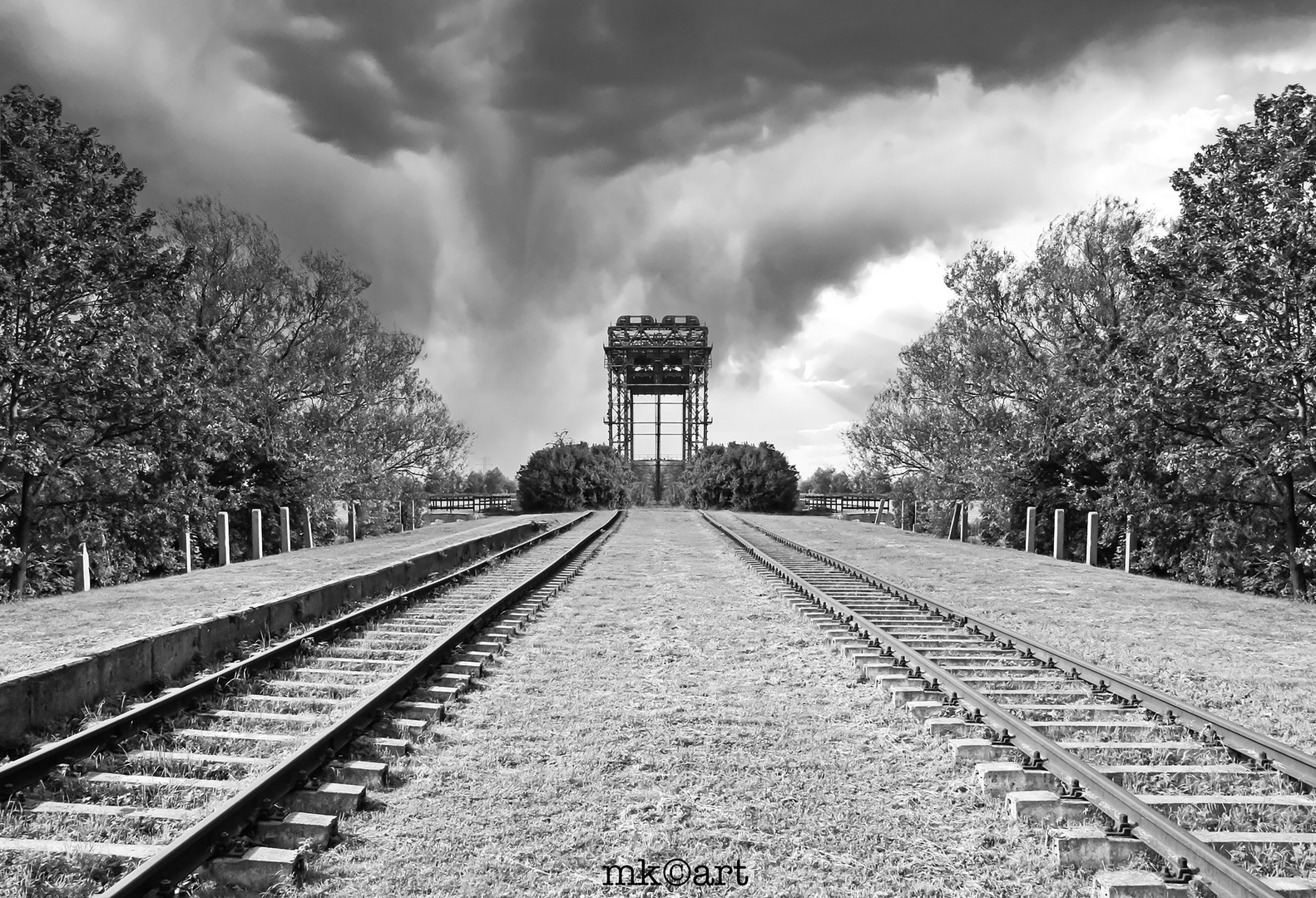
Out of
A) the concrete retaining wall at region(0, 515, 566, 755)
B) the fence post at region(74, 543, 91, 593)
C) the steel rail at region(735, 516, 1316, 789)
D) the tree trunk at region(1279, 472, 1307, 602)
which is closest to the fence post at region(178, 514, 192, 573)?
the fence post at region(74, 543, 91, 593)

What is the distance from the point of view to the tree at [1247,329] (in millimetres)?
12383

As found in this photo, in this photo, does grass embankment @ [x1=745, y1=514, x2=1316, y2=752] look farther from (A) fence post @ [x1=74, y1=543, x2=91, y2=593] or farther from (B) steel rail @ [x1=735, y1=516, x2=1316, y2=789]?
(A) fence post @ [x1=74, y1=543, x2=91, y2=593]

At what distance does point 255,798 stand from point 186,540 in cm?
1573

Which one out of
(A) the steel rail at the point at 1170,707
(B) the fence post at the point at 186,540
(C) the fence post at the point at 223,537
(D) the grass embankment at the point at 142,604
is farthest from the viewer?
(C) the fence post at the point at 223,537

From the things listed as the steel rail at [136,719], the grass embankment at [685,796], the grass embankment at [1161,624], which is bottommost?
the grass embankment at [1161,624]

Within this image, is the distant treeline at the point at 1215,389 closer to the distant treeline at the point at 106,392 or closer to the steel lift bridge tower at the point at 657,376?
the distant treeline at the point at 106,392

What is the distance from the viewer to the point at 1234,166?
45.4 ft

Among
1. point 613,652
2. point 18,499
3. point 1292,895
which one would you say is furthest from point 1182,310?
point 18,499

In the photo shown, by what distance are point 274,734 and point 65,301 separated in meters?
13.8

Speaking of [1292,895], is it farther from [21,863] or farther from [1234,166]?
[1234,166]

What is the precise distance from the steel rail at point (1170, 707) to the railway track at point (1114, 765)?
0.03 ft

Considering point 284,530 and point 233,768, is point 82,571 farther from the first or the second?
point 233,768

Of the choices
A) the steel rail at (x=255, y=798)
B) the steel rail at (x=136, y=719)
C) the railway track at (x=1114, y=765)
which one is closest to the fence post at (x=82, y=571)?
the steel rail at (x=136, y=719)

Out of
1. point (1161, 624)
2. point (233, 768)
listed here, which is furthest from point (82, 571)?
point (1161, 624)
